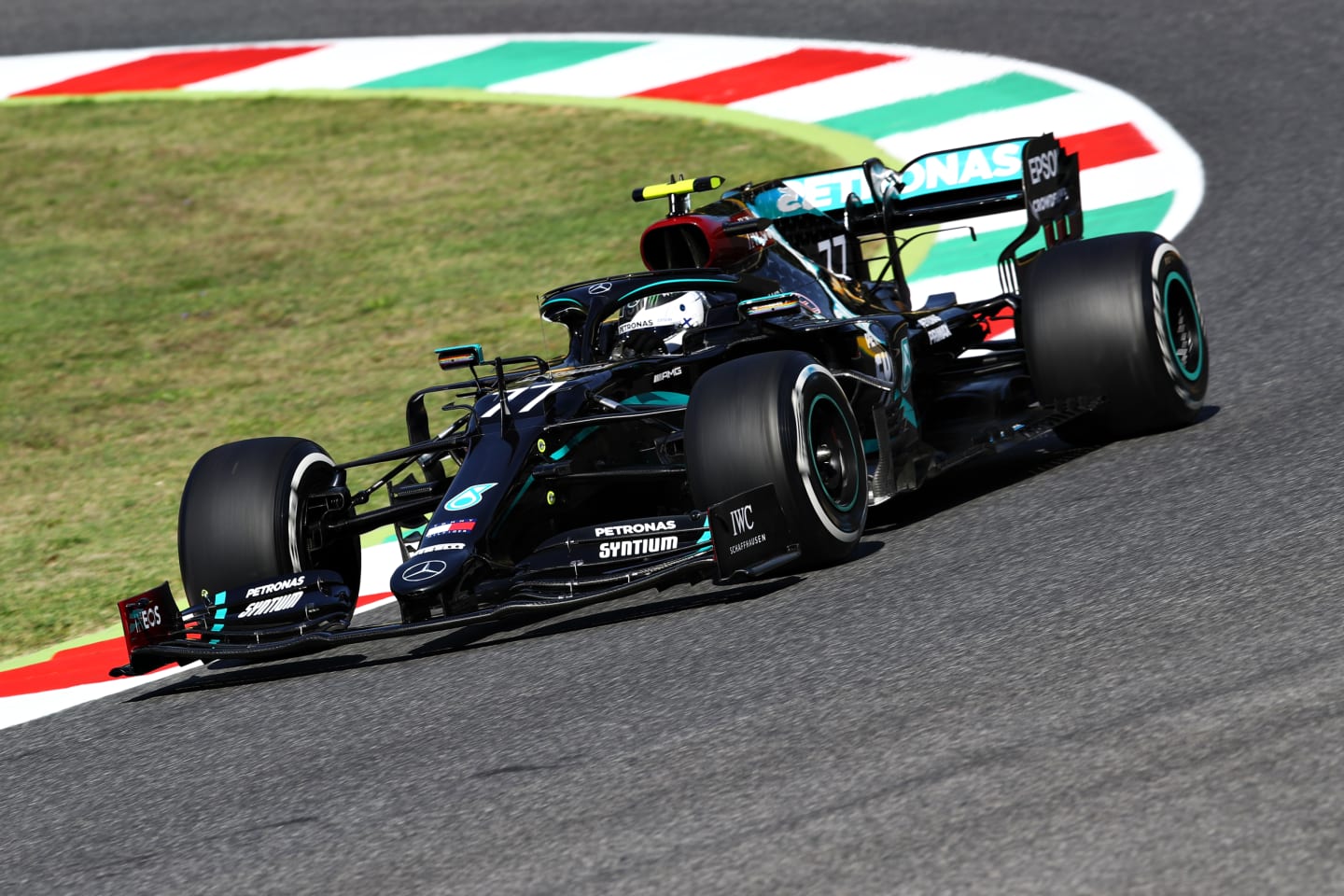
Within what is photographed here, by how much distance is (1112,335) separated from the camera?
695cm

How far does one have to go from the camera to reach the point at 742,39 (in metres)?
15.1

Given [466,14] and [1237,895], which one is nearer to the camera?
[1237,895]

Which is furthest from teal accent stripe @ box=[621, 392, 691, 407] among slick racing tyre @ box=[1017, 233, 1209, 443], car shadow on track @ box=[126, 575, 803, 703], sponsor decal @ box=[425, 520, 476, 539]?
slick racing tyre @ box=[1017, 233, 1209, 443]

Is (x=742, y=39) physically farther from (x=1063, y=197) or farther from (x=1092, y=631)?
(x=1092, y=631)

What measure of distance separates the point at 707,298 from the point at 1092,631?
257 centimetres

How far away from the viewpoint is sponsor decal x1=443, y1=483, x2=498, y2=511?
19.5 feet

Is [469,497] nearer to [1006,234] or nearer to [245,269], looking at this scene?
[1006,234]

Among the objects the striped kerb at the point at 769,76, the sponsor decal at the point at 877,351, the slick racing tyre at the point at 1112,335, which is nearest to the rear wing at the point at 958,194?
the slick racing tyre at the point at 1112,335

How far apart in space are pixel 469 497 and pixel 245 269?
727cm

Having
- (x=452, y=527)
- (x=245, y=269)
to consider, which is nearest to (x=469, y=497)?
(x=452, y=527)

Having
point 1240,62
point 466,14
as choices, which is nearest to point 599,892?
point 1240,62

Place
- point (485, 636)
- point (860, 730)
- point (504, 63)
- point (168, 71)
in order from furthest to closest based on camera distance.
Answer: point (168, 71) → point (504, 63) → point (485, 636) → point (860, 730)

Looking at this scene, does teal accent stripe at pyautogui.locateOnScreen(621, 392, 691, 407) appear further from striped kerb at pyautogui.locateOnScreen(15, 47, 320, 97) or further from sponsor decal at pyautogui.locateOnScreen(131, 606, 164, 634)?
Result: striped kerb at pyautogui.locateOnScreen(15, 47, 320, 97)

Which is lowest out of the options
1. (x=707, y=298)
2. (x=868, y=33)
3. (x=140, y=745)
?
(x=140, y=745)
